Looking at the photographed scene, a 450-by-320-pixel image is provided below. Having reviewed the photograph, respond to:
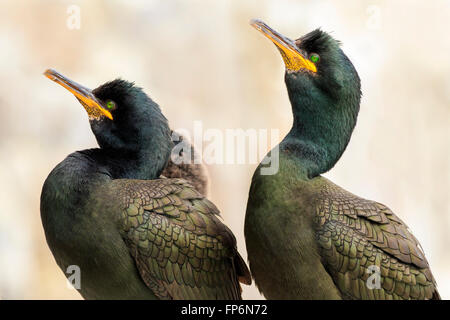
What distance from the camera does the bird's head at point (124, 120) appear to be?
238cm

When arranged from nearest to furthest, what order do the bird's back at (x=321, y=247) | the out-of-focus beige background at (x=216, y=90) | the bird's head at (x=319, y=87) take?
the bird's back at (x=321, y=247), the bird's head at (x=319, y=87), the out-of-focus beige background at (x=216, y=90)

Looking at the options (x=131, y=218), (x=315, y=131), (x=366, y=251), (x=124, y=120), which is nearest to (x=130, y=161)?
(x=124, y=120)

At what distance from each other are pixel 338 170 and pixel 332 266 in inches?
69.2

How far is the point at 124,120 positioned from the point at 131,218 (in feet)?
1.18

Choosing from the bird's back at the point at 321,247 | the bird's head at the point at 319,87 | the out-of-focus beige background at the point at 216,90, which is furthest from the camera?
the out-of-focus beige background at the point at 216,90

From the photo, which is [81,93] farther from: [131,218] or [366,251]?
[366,251]

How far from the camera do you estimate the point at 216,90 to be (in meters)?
4.02

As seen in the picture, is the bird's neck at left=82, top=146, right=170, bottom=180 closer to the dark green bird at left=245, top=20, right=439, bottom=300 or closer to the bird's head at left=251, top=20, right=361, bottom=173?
the dark green bird at left=245, top=20, right=439, bottom=300

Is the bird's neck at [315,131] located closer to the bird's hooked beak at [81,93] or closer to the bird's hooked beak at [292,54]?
the bird's hooked beak at [292,54]


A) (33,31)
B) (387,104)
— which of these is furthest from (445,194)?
(33,31)

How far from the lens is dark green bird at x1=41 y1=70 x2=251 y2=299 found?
222 centimetres

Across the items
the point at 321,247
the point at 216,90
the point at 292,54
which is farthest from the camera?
the point at 216,90

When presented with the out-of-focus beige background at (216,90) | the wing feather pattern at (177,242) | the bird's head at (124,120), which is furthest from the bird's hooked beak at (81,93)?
the out-of-focus beige background at (216,90)
